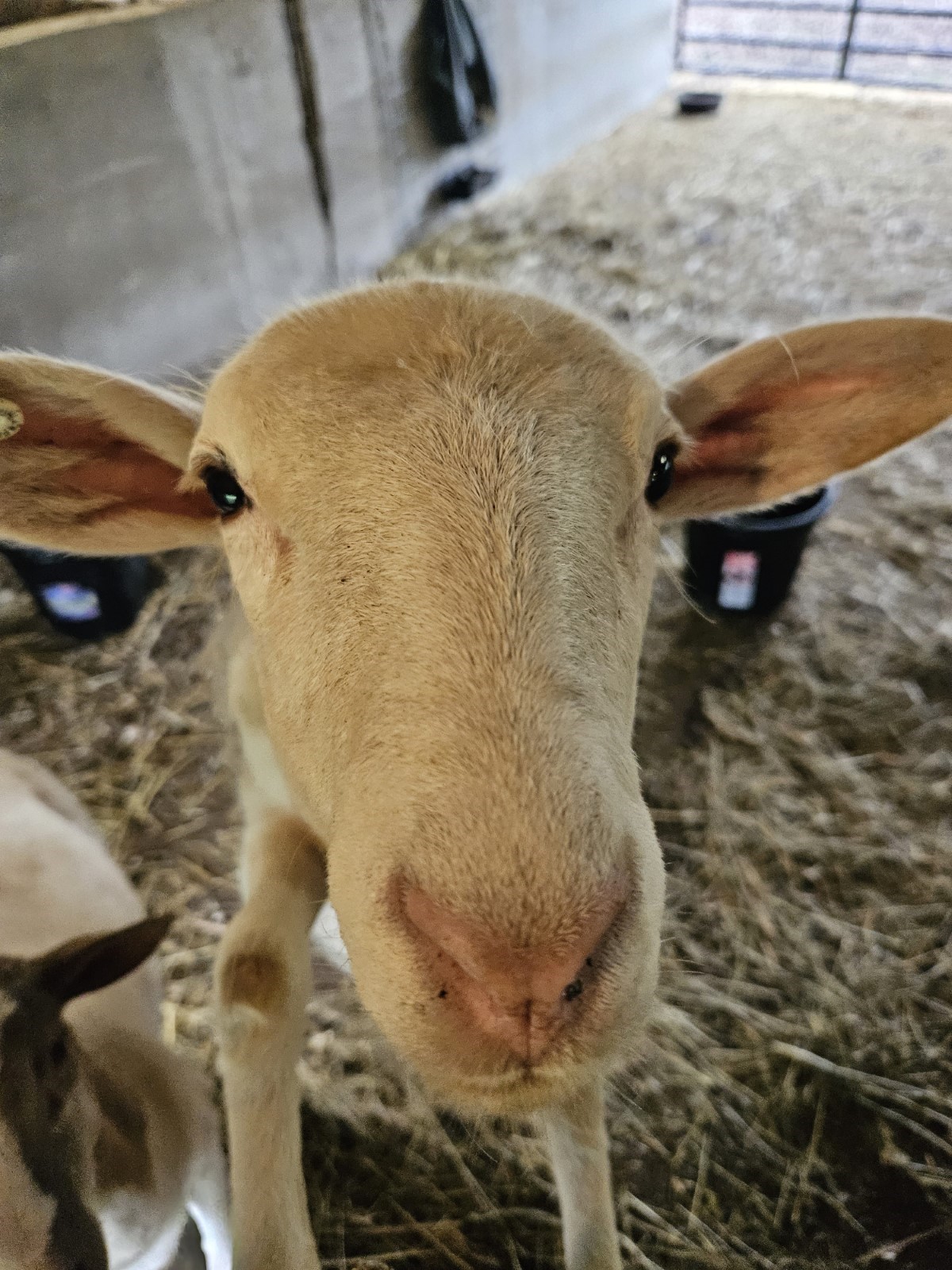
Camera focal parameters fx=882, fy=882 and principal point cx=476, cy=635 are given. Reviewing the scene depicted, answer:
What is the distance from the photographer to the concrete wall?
142 inches

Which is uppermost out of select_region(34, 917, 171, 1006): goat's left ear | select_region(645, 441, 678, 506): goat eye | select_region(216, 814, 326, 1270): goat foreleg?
select_region(645, 441, 678, 506): goat eye

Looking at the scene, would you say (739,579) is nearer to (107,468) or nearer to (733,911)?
(733,911)

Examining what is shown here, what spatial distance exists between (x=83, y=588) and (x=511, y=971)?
301 centimetres

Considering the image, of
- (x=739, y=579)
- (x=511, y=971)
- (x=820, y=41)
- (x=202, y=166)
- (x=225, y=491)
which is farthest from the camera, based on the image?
(x=820, y=41)

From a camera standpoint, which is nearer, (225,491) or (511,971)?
(511,971)

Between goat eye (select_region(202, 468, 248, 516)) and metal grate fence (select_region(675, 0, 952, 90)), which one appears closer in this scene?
goat eye (select_region(202, 468, 248, 516))

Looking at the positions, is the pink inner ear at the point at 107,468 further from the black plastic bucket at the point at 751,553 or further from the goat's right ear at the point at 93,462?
the black plastic bucket at the point at 751,553

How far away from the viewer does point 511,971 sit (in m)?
→ 0.87

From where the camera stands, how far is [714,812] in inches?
117

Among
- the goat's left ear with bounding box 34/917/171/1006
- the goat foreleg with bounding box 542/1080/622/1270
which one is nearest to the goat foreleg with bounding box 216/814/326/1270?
the goat's left ear with bounding box 34/917/171/1006

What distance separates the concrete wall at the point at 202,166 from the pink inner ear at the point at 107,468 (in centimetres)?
169

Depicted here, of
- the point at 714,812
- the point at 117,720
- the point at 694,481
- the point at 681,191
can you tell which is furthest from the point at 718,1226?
the point at 681,191

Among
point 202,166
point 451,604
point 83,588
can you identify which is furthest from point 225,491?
point 202,166

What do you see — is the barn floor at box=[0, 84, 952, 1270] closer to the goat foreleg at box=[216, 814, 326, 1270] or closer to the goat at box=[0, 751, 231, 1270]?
the goat at box=[0, 751, 231, 1270]
